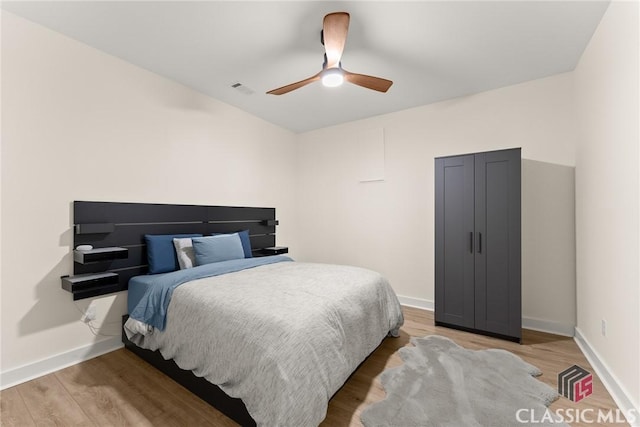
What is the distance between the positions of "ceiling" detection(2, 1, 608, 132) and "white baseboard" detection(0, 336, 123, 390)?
2688 mm

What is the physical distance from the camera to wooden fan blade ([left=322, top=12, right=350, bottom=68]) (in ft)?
6.45

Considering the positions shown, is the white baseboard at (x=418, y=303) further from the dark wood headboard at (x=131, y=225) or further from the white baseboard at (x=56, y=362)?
the white baseboard at (x=56, y=362)

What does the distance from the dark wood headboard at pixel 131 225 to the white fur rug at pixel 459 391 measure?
2.49 meters

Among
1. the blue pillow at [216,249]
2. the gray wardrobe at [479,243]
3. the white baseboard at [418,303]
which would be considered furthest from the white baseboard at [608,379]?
the blue pillow at [216,249]

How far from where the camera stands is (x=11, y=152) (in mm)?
2148

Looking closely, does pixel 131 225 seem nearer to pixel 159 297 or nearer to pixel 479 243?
pixel 159 297

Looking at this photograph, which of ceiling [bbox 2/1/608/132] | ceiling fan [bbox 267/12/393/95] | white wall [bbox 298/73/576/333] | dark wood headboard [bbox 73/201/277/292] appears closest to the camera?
ceiling fan [bbox 267/12/393/95]

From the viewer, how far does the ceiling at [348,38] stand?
2.10 metres

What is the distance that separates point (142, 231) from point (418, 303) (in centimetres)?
346

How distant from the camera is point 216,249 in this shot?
120 inches

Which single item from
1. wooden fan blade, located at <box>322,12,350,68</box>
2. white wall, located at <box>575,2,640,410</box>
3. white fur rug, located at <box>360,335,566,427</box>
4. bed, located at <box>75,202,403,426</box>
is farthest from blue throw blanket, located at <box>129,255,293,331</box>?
white wall, located at <box>575,2,640,410</box>

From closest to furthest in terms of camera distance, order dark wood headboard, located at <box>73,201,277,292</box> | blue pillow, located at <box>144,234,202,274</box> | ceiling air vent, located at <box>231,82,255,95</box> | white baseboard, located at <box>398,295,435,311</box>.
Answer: dark wood headboard, located at <box>73,201,277,292</box> < blue pillow, located at <box>144,234,202,274</box> < ceiling air vent, located at <box>231,82,255,95</box> < white baseboard, located at <box>398,295,435,311</box>

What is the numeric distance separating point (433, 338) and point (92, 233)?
333 cm

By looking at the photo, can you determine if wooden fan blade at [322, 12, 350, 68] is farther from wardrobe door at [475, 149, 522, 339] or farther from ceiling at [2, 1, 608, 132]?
wardrobe door at [475, 149, 522, 339]
